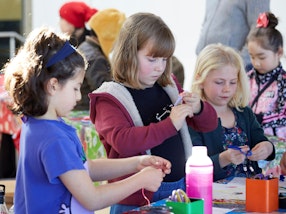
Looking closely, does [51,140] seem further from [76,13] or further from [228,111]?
[76,13]

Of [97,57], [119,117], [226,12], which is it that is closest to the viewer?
[119,117]

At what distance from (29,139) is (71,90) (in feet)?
0.61

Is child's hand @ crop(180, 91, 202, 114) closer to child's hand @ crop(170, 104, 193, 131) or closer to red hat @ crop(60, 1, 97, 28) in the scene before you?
child's hand @ crop(170, 104, 193, 131)

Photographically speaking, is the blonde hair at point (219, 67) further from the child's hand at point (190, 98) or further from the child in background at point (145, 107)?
the child's hand at point (190, 98)

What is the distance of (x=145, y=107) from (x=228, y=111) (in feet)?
1.93

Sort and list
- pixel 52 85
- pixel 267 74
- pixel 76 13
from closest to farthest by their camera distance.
→ pixel 52 85 < pixel 267 74 < pixel 76 13

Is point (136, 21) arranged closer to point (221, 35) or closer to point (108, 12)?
point (221, 35)

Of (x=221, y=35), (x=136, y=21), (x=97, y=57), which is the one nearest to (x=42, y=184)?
(x=136, y=21)

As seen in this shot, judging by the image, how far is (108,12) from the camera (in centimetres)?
554

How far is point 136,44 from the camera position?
275cm

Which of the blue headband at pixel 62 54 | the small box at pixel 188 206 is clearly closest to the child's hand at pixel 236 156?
the small box at pixel 188 206

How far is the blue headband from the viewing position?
2.12 meters

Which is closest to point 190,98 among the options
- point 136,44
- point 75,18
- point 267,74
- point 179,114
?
point 179,114

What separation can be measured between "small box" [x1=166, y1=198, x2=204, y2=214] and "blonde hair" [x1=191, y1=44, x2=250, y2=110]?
4.19ft
